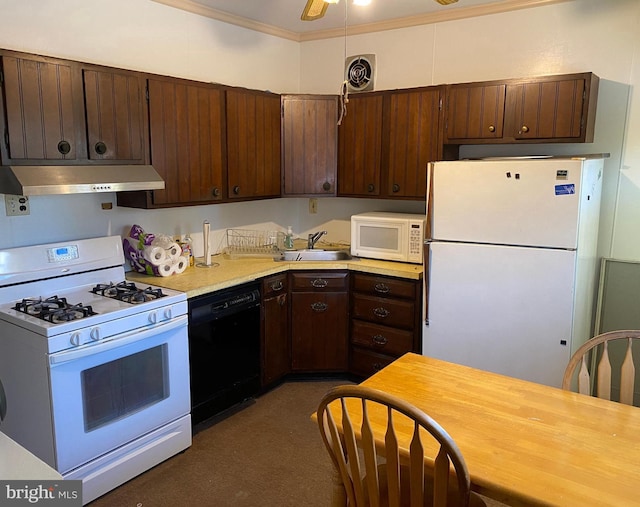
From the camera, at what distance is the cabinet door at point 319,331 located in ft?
11.9

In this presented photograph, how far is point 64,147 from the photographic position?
101 inches

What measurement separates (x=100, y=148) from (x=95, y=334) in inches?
38.9

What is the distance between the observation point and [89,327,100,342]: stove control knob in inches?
91.5

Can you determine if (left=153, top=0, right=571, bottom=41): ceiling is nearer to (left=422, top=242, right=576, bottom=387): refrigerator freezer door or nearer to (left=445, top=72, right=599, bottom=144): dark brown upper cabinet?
(left=445, top=72, right=599, bottom=144): dark brown upper cabinet

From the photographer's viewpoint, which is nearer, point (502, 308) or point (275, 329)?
point (502, 308)

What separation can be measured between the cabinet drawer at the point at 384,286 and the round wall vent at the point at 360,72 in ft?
4.87

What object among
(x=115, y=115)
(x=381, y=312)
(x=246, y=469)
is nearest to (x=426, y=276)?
(x=381, y=312)

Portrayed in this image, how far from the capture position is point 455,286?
303cm

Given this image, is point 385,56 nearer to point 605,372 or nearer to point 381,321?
point 381,321

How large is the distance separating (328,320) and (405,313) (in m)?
0.56

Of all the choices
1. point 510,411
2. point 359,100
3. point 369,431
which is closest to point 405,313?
point 359,100

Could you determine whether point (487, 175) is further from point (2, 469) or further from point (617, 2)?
point (2, 469)

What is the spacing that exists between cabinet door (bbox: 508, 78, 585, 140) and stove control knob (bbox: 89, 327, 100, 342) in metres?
2.55

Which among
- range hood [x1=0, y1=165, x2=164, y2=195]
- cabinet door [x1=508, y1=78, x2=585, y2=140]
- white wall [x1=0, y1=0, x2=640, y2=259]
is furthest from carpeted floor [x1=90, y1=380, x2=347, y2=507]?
cabinet door [x1=508, y1=78, x2=585, y2=140]
